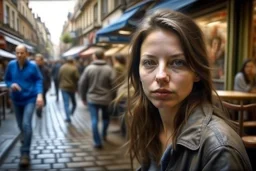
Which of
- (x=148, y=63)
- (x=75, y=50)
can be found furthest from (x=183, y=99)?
(x=75, y=50)

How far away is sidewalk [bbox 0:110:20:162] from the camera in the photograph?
17.0ft

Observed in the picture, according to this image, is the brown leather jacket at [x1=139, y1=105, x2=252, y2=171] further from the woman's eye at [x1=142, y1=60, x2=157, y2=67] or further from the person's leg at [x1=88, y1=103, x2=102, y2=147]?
the person's leg at [x1=88, y1=103, x2=102, y2=147]

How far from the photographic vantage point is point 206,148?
100 centimetres

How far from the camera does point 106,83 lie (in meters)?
6.30

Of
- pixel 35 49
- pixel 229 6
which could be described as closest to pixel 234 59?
pixel 229 6

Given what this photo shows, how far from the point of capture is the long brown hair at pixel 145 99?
1254 millimetres

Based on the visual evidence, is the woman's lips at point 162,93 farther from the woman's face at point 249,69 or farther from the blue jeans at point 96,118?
the woman's face at point 249,69

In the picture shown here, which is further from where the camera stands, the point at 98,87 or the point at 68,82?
the point at 68,82

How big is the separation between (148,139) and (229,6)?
5.67m

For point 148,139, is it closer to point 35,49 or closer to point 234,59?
point 35,49

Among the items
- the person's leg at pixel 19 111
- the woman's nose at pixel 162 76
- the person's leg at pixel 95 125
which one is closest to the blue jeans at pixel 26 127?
the person's leg at pixel 19 111

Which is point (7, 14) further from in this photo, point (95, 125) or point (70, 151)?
point (95, 125)

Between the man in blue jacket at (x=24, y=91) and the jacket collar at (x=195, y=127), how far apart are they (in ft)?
12.9

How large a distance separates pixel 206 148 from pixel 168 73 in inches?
13.7
